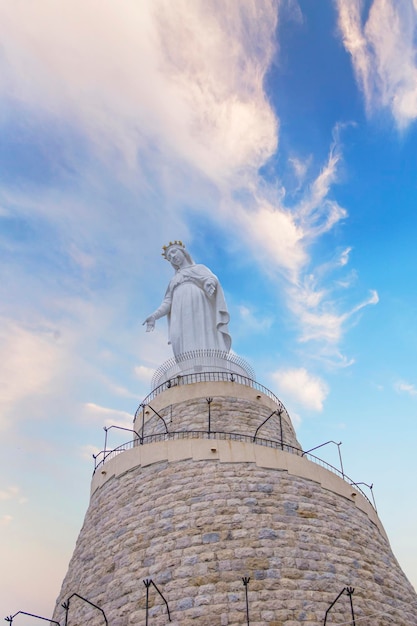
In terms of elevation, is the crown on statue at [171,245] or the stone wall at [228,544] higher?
the crown on statue at [171,245]

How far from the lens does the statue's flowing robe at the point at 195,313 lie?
898 inches

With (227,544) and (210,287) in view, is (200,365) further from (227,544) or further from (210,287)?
(227,544)

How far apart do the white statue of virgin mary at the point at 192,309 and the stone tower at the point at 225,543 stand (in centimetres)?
439

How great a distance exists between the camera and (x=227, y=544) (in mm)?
13320

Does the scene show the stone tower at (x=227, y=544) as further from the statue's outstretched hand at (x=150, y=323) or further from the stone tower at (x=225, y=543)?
the statue's outstretched hand at (x=150, y=323)

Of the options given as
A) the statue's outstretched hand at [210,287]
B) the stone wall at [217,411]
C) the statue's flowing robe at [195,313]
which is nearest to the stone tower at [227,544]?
the stone wall at [217,411]

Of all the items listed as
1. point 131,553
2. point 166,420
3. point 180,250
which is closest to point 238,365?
point 166,420

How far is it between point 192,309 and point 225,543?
11.4 meters

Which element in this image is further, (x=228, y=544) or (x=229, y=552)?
(x=228, y=544)

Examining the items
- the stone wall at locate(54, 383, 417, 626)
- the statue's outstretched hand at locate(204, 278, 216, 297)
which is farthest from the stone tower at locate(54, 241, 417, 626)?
the statue's outstretched hand at locate(204, 278, 216, 297)

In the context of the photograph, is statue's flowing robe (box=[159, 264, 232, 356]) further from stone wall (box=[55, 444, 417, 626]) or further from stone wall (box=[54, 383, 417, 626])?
stone wall (box=[55, 444, 417, 626])

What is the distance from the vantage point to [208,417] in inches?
723

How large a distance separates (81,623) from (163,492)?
3.30 m

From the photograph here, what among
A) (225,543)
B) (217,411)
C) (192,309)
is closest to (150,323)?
(192,309)
